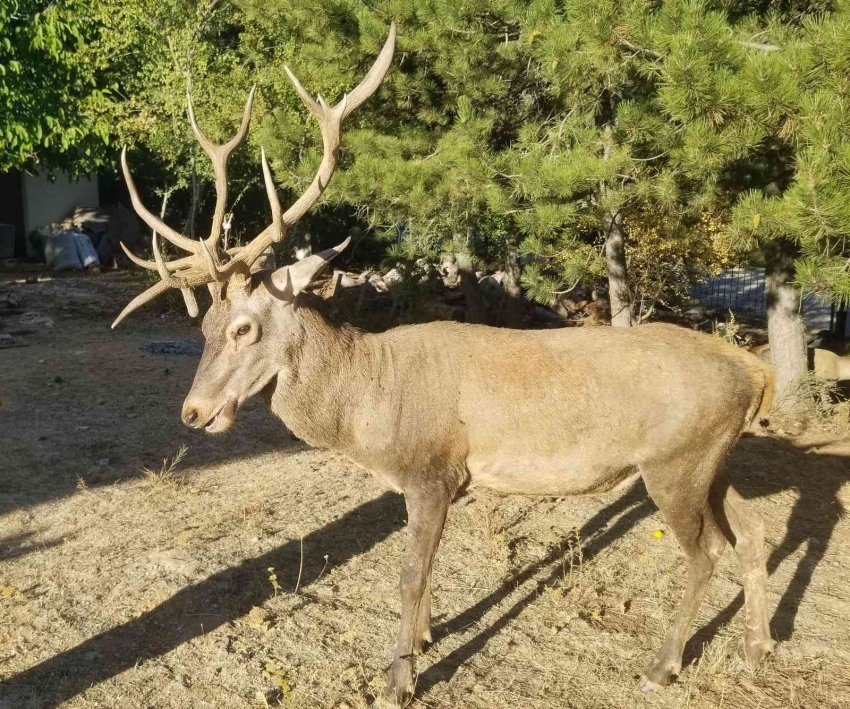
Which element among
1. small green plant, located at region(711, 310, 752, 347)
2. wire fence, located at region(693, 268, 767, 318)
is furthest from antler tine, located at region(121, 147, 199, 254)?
wire fence, located at region(693, 268, 767, 318)

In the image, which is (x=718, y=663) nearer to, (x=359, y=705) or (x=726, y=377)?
(x=726, y=377)

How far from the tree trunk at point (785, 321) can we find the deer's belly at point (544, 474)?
510 cm

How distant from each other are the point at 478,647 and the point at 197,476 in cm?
316

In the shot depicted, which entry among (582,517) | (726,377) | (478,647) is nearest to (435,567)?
(478,647)

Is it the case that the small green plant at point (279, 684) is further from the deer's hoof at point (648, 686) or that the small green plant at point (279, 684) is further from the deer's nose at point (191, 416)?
the deer's hoof at point (648, 686)

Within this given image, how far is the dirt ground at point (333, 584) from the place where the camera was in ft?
13.3

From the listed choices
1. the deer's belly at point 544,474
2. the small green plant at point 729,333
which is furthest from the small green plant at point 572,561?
the small green plant at point 729,333

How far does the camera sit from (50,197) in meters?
22.3

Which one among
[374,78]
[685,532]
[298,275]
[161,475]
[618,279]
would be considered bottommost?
[161,475]

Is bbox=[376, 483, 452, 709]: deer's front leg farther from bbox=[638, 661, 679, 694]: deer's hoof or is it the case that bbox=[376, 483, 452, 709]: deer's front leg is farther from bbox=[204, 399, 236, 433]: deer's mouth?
bbox=[638, 661, 679, 694]: deer's hoof

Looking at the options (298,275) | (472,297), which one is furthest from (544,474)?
(472,297)

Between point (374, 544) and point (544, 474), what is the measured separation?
1.83m

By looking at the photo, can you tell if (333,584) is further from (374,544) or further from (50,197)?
(50,197)

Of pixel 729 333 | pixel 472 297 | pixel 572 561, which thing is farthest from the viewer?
pixel 472 297
